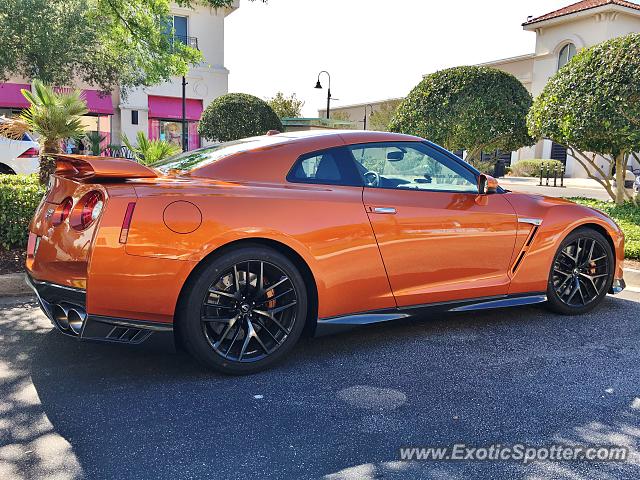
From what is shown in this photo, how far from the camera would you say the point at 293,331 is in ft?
11.6

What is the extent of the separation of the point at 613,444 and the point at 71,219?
10.1 ft

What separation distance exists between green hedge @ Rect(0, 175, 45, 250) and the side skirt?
400 centimetres

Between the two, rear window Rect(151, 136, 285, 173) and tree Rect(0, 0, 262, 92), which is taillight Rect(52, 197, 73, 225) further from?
tree Rect(0, 0, 262, 92)

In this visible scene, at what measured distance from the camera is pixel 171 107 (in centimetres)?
2758

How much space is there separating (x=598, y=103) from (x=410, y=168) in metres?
6.25

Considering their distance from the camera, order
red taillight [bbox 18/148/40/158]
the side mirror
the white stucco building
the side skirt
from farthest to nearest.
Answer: the white stucco building < red taillight [bbox 18/148/40/158] < the side mirror < the side skirt

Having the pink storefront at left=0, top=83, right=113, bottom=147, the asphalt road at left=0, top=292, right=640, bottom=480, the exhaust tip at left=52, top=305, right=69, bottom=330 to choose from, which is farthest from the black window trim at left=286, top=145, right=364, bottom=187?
the pink storefront at left=0, top=83, right=113, bottom=147

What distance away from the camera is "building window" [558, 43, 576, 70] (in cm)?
3247

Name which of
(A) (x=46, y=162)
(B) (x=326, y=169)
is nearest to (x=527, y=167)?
(A) (x=46, y=162)

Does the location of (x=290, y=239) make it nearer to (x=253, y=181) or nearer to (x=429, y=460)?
(x=253, y=181)

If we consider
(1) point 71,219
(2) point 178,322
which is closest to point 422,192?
(2) point 178,322


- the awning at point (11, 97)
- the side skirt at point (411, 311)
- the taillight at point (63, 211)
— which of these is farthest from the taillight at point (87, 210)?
the awning at point (11, 97)

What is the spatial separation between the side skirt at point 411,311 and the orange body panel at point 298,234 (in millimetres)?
44

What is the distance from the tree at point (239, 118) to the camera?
18562 millimetres
